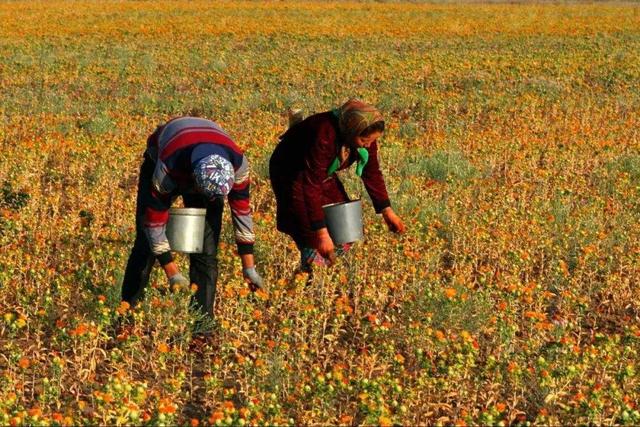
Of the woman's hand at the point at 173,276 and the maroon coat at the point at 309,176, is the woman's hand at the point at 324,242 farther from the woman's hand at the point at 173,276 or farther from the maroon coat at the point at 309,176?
the woman's hand at the point at 173,276

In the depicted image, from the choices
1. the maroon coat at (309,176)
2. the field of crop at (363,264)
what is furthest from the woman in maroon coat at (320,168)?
the field of crop at (363,264)

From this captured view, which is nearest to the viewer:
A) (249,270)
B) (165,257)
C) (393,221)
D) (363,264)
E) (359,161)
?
(165,257)

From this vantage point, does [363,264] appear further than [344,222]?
Yes

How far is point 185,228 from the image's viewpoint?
16.0 feet

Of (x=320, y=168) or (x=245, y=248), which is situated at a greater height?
(x=320, y=168)

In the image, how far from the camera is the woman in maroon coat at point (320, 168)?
16.2ft

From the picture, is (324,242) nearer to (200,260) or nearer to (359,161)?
(359,161)

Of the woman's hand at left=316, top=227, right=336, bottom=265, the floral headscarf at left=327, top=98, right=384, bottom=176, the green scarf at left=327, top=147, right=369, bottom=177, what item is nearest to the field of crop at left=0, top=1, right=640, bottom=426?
the woman's hand at left=316, top=227, right=336, bottom=265

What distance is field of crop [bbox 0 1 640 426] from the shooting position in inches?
170

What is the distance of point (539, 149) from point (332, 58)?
11302 mm

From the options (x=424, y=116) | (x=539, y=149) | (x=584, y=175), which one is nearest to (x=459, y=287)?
Answer: (x=584, y=175)

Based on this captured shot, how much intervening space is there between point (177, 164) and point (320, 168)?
3.14ft

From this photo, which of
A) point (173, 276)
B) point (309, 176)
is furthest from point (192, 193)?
point (309, 176)

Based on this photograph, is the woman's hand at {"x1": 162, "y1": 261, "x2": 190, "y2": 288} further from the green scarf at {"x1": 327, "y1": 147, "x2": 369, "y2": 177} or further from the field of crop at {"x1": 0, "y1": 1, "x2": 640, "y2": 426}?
the green scarf at {"x1": 327, "y1": 147, "x2": 369, "y2": 177}
